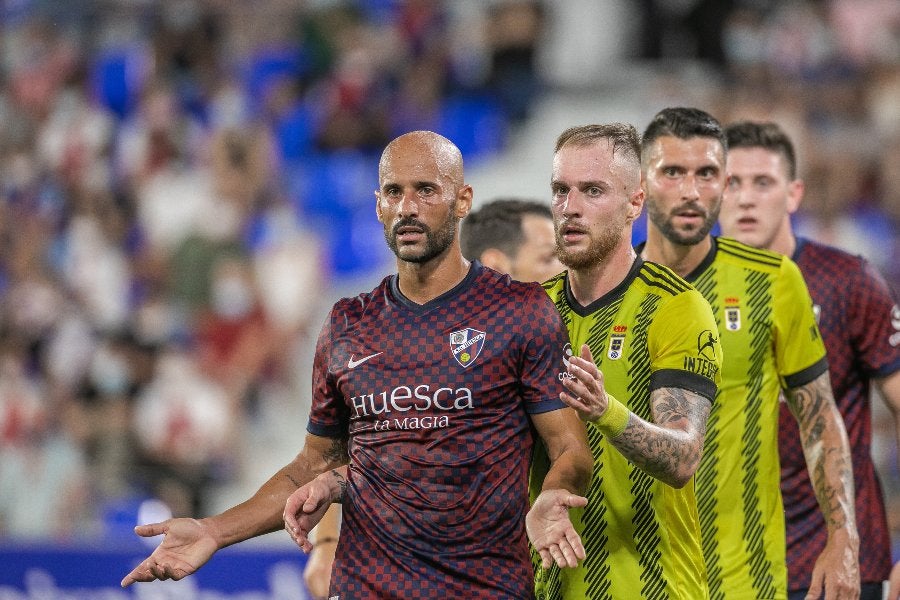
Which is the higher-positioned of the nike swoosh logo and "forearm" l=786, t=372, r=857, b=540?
the nike swoosh logo

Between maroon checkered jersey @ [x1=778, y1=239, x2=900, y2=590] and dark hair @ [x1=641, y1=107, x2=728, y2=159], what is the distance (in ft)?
2.97

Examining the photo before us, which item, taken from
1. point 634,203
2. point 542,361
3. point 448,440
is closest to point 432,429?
point 448,440

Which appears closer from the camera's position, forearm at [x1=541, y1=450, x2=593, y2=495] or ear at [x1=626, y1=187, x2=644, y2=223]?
forearm at [x1=541, y1=450, x2=593, y2=495]

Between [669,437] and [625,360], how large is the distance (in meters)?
0.45

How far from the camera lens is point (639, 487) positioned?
4289 mm

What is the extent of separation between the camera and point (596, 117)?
11.9m

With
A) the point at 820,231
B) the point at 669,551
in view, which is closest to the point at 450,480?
the point at 669,551

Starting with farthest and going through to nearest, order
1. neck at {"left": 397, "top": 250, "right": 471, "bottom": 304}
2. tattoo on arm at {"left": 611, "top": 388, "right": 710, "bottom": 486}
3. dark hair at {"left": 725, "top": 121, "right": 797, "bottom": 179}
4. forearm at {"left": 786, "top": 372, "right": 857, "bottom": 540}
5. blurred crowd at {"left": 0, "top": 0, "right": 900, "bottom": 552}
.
→ blurred crowd at {"left": 0, "top": 0, "right": 900, "bottom": 552} → dark hair at {"left": 725, "top": 121, "right": 797, "bottom": 179} → forearm at {"left": 786, "top": 372, "right": 857, "bottom": 540} → neck at {"left": 397, "top": 250, "right": 471, "bottom": 304} → tattoo on arm at {"left": 611, "top": 388, "right": 710, "bottom": 486}

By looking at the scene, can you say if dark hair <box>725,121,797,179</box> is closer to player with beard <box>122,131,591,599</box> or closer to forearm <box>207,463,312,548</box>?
player with beard <box>122,131,591,599</box>

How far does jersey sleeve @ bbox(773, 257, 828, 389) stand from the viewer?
5.03 metres

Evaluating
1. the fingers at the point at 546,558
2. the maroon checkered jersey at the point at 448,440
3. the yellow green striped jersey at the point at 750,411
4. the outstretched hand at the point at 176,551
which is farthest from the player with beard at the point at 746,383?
the outstretched hand at the point at 176,551

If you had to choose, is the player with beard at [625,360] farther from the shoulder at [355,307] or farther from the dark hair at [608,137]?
the shoulder at [355,307]

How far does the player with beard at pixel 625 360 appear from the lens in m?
4.18

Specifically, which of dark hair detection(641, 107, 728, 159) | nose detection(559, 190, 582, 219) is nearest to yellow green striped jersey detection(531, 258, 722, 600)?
nose detection(559, 190, 582, 219)
